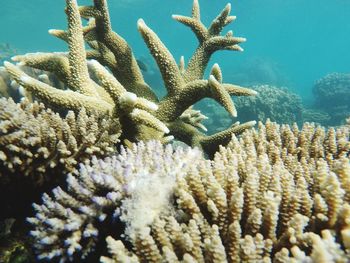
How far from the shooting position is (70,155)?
2314 millimetres

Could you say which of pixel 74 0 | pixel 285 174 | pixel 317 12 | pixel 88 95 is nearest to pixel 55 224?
pixel 285 174

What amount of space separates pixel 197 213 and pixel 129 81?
254 centimetres

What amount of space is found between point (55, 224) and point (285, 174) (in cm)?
137

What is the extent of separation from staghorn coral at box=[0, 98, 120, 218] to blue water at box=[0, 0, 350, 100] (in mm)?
37784

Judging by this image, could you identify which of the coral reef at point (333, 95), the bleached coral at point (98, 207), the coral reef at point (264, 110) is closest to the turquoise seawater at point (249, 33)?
the coral reef at point (333, 95)

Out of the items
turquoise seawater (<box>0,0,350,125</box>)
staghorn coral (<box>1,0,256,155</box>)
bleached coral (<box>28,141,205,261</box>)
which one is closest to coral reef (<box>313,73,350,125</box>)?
turquoise seawater (<box>0,0,350,125</box>)

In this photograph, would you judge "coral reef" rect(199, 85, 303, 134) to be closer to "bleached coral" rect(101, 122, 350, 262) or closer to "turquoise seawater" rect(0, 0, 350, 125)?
"turquoise seawater" rect(0, 0, 350, 125)

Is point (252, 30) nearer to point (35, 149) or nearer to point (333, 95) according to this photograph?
point (333, 95)

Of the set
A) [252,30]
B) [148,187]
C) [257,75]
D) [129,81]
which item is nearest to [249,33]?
[252,30]

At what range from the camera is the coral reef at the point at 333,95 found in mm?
20353

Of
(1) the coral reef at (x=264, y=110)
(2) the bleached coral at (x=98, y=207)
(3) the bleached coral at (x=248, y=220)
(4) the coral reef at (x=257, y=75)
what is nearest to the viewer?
(3) the bleached coral at (x=248, y=220)

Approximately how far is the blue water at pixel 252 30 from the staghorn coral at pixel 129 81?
36.0 metres

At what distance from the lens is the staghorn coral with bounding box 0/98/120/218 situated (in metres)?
2.08

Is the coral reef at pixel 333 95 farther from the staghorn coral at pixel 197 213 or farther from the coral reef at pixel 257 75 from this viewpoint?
the staghorn coral at pixel 197 213
